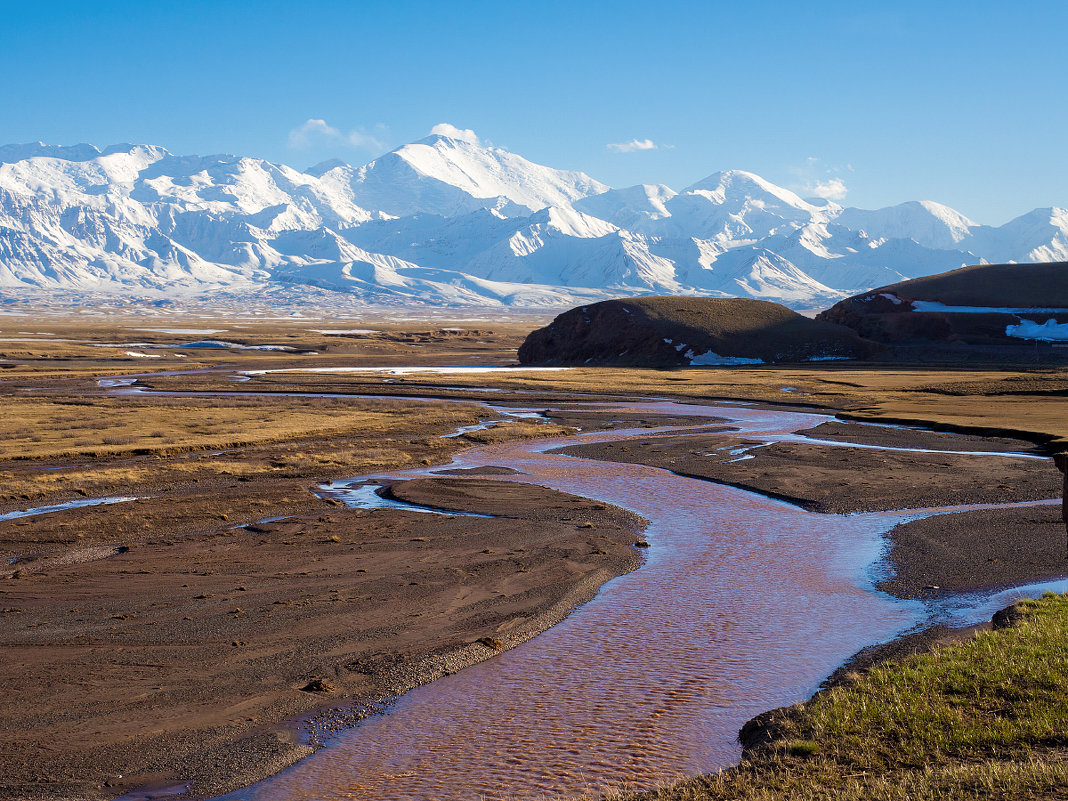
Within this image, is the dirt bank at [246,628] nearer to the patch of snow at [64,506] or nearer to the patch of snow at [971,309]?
the patch of snow at [64,506]

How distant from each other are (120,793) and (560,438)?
41.7m

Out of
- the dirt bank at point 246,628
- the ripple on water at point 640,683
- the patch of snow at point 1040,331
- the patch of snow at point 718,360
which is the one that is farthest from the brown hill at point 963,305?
the dirt bank at point 246,628

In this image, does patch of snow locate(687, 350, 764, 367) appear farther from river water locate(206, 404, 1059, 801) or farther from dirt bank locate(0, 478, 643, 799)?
dirt bank locate(0, 478, 643, 799)

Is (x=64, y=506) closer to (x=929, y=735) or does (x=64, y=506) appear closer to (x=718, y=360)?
(x=929, y=735)

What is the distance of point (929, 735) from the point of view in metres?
12.6

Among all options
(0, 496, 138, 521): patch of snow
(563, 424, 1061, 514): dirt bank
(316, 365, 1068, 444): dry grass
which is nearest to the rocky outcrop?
(316, 365, 1068, 444): dry grass

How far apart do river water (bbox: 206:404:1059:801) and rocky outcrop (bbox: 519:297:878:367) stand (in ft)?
334

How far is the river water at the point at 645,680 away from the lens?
12.8 metres

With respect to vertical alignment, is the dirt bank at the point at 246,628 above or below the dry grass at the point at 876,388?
below

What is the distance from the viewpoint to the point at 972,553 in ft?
82.2

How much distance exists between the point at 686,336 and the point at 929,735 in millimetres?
120759

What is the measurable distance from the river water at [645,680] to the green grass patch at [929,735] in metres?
1.14

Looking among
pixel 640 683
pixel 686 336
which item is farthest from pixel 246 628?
pixel 686 336

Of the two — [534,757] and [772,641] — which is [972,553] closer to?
[772,641]
